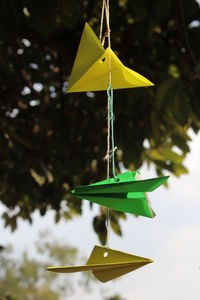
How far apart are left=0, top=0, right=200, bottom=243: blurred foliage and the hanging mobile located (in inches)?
41.4

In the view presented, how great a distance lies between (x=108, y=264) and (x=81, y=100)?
7.69 ft

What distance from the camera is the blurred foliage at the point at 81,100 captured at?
2352mm

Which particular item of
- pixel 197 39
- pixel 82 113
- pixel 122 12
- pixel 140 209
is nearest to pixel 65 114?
pixel 82 113

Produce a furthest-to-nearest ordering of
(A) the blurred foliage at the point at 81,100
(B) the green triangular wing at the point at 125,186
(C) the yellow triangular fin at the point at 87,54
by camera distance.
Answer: (A) the blurred foliage at the point at 81,100, (C) the yellow triangular fin at the point at 87,54, (B) the green triangular wing at the point at 125,186

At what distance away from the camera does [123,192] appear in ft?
3.14

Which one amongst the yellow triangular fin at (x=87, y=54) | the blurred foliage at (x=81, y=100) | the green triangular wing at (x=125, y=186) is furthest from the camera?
the blurred foliage at (x=81, y=100)

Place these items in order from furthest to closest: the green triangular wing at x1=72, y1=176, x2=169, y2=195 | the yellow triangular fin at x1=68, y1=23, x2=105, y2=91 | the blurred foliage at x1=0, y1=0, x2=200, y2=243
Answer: the blurred foliage at x1=0, y1=0, x2=200, y2=243 < the yellow triangular fin at x1=68, y1=23, x2=105, y2=91 < the green triangular wing at x1=72, y1=176, x2=169, y2=195

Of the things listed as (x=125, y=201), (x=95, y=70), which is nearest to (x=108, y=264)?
(x=125, y=201)

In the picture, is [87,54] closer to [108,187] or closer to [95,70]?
[95,70]

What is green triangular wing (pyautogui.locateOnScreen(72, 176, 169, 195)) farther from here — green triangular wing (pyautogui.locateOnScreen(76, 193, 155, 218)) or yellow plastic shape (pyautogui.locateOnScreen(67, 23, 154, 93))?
yellow plastic shape (pyautogui.locateOnScreen(67, 23, 154, 93))

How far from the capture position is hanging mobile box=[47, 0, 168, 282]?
94 cm

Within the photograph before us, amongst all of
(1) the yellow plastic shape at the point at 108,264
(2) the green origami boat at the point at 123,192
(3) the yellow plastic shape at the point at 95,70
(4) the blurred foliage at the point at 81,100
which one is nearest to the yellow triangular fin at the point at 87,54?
(3) the yellow plastic shape at the point at 95,70

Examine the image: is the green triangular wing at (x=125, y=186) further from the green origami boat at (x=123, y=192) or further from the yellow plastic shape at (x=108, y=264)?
the yellow plastic shape at (x=108, y=264)

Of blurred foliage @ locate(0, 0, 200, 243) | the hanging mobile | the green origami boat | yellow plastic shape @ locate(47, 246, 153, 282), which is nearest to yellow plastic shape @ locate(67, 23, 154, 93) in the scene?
the hanging mobile
